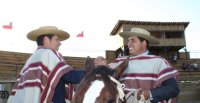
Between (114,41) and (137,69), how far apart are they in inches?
1353

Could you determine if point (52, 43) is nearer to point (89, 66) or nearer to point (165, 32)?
point (89, 66)

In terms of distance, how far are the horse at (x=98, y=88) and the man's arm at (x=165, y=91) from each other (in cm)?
59

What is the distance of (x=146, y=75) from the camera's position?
3.51 meters

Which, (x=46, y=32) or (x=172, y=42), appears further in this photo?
(x=172, y=42)

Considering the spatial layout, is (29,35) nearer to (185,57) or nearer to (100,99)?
(100,99)

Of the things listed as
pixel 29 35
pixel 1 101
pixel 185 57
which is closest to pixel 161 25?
pixel 185 57

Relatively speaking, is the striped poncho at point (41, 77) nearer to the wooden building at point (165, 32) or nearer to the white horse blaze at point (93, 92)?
the white horse blaze at point (93, 92)

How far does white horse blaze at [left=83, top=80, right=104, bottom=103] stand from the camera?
7.18 feet

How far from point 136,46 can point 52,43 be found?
943 mm

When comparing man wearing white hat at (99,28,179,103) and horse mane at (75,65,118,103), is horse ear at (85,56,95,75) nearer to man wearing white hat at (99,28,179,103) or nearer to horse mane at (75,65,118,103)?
horse mane at (75,65,118,103)

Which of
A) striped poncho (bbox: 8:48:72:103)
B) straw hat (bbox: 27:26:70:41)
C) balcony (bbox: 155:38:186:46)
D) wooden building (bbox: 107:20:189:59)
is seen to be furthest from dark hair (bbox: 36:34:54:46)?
balcony (bbox: 155:38:186:46)

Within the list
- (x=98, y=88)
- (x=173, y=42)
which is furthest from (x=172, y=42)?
(x=98, y=88)

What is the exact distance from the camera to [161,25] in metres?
36.4

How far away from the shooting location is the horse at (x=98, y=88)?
7.32 ft
